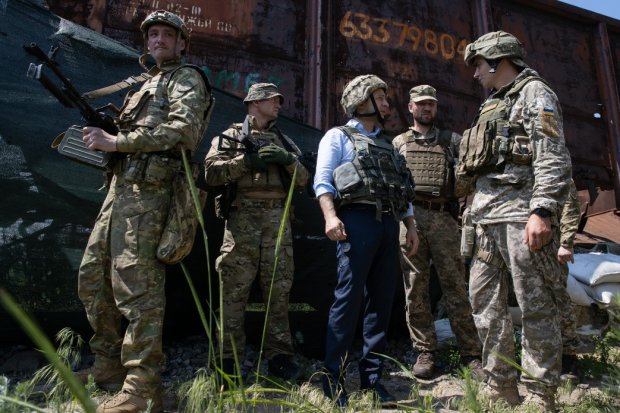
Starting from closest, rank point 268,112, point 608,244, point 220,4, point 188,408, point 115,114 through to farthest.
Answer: point 188,408
point 115,114
point 268,112
point 220,4
point 608,244

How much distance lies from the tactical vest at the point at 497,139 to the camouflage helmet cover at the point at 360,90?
0.53 metres

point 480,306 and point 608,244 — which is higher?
point 608,244

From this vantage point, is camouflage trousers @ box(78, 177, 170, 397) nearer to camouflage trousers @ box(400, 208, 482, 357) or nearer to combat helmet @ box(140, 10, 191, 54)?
combat helmet @ box(140, 10, 191, 54)

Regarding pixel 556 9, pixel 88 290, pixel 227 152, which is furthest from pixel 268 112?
pixel 556 9

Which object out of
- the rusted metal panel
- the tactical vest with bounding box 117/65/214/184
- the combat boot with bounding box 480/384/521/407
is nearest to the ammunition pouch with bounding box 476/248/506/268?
the combat boot with bounding box 480/384/521/407

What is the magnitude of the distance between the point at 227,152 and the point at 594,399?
7.24 ft

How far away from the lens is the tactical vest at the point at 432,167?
3.22 meters

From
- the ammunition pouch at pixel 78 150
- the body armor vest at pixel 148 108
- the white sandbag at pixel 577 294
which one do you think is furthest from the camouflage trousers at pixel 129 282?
the white sandbag at pixel 577 294

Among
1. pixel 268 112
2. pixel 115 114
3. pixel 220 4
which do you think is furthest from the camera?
pixel 220 4

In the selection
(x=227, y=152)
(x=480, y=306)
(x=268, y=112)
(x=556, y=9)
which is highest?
(x=556, y=9)

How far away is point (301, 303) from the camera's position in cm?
308

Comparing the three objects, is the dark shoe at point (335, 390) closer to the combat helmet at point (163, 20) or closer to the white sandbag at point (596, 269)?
the combat helmet at point (163, 20)

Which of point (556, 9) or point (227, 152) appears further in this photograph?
point (556, 9)

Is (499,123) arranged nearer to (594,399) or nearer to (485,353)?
(485,353)
